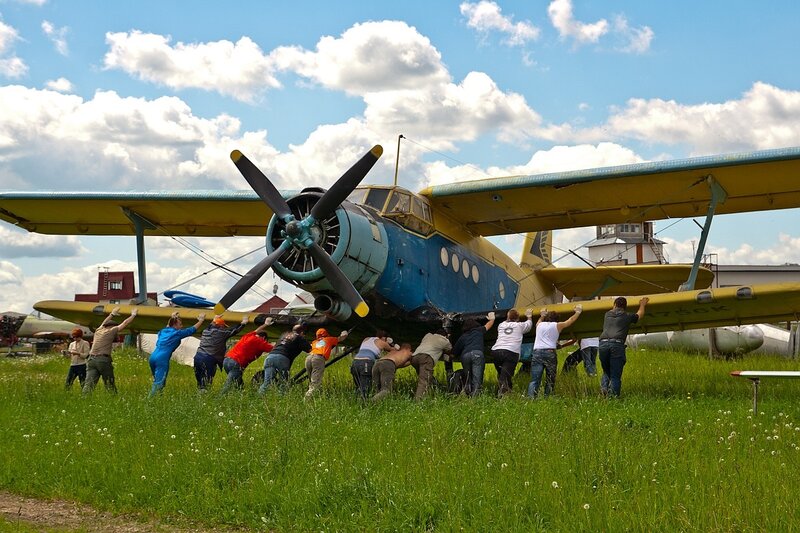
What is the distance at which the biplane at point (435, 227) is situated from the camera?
39.1ft

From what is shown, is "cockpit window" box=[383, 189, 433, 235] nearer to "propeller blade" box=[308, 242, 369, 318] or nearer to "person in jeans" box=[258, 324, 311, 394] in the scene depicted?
"propeller blade" box=[308, 242, 369, 318]

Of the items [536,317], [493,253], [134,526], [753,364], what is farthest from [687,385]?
[134,526]

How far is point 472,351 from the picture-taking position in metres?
12.8

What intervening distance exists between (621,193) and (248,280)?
21.8 feet

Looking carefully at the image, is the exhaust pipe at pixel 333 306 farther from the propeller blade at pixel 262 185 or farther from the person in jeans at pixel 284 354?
the person in jeans at pixel 284 354

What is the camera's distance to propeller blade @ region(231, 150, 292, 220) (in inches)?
471

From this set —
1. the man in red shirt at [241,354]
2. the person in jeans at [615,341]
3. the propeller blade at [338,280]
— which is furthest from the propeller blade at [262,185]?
the person in jeans at [615,341]

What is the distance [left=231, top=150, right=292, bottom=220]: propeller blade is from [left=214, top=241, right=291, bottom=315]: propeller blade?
1.70 feet

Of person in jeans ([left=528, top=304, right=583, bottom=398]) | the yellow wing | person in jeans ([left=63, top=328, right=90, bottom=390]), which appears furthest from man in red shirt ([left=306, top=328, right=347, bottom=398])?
person in jeans ([left=63, top=328, right=90, bottom=390])

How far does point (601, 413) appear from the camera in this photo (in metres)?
10.1

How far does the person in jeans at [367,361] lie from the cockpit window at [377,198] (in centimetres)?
213

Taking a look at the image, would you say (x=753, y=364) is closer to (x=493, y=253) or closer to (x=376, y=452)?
(x=493, y=253)

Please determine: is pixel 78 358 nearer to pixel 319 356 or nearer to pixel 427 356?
pixel 319 356

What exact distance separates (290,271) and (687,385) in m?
7.51
